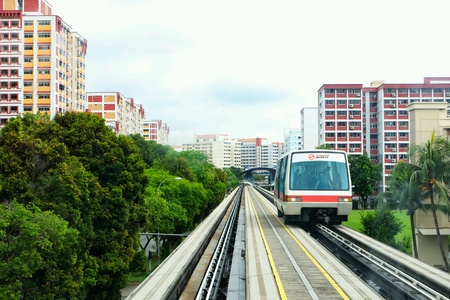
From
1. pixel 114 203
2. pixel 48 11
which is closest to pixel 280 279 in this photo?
pixel 114 203

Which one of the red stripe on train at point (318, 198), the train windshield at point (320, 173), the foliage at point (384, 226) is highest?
the train windshield at point (320, 173)

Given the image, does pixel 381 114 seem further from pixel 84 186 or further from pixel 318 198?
pixel 84 186

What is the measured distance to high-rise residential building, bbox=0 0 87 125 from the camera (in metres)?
74.3

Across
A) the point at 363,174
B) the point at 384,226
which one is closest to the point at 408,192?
the point at 384,226

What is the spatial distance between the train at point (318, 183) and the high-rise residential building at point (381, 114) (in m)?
77.1

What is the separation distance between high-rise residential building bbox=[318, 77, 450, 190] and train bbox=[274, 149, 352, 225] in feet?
253

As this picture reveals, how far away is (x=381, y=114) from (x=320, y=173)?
81.6 meters

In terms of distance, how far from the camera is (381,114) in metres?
99.6

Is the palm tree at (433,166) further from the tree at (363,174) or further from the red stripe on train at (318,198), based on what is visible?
the tree at (363,174)

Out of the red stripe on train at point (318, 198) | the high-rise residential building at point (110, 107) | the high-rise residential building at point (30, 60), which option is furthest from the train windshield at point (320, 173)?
the high-rise residential building at point (110, 107)

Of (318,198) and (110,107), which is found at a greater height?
(110,107)

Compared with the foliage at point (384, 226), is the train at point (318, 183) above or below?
above

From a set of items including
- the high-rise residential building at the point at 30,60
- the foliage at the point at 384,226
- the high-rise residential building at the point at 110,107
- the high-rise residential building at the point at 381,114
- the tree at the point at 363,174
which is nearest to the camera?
the foliage at the point at 384,226

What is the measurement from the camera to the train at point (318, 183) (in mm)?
22516
